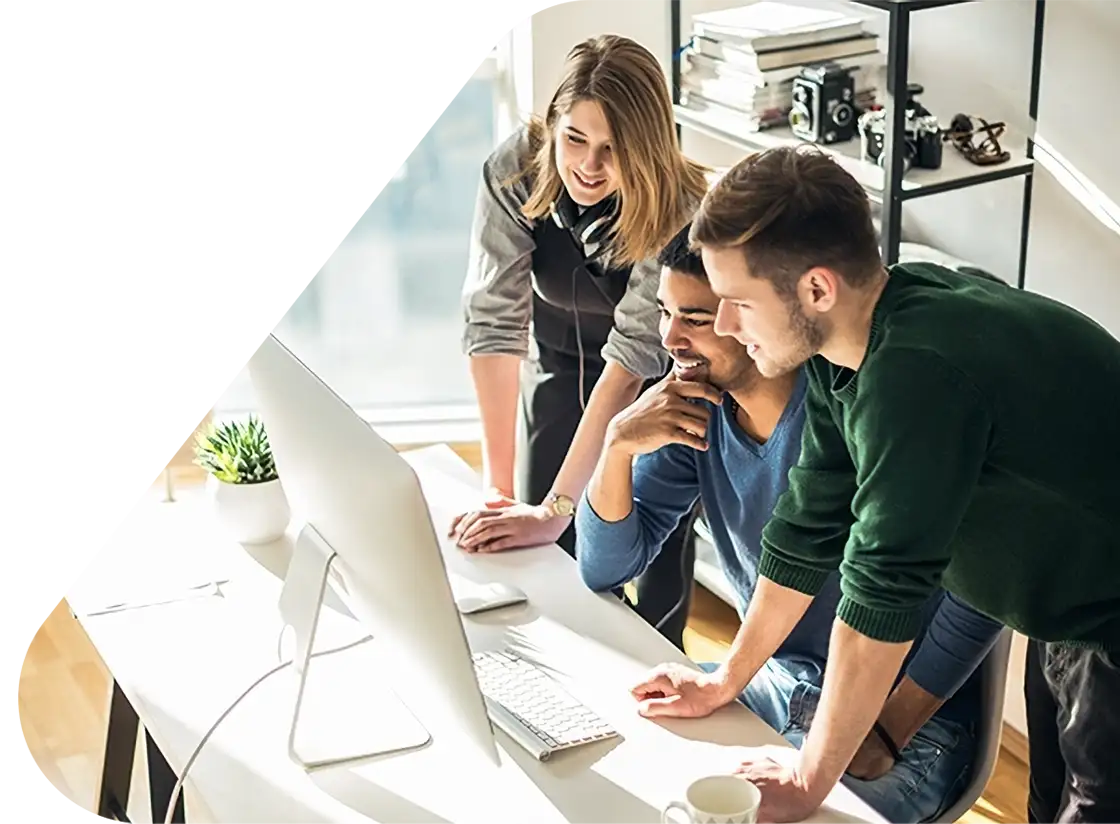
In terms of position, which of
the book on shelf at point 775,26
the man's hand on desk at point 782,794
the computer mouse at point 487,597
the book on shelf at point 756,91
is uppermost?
the book on shelf at point 775,26

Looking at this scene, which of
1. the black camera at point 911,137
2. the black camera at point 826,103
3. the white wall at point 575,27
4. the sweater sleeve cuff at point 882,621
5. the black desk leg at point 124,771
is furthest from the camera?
the white wall at point 575,27

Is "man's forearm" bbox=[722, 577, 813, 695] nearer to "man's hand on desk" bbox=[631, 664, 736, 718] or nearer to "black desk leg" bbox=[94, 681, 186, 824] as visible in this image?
"man's hand on desk" bbox=[631, 664, 736, 718]

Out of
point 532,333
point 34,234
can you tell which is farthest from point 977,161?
point 34,234

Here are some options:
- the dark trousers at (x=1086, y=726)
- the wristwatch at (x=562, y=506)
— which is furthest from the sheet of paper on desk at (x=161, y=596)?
the dark trousers at (x=1086, y=726)

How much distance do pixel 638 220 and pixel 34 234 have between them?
1.71m

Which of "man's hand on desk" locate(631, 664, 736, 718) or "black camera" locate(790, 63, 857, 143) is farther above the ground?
"black camera" locate(790, 63, 857, 143)

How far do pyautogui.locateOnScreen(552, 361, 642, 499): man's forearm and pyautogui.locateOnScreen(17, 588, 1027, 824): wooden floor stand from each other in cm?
97

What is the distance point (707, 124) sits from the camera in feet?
10.6

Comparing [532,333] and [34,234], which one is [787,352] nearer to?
[532,333]

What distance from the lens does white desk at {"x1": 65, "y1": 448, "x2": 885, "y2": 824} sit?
169 cm

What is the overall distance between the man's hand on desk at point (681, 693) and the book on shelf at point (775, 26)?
1578 millimetres

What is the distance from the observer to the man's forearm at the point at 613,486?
82.6 inches

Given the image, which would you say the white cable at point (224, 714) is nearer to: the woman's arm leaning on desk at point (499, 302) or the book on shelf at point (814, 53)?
the woman's arm leaning on desk at point (499, 302)

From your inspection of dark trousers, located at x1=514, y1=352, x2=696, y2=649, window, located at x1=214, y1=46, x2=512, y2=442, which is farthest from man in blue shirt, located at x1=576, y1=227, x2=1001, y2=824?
window, located at x1=214, y1=46, x2=512, y2=442
